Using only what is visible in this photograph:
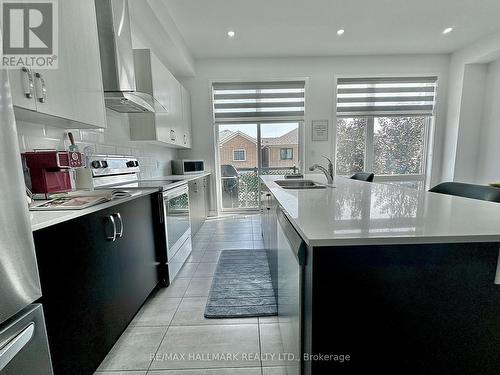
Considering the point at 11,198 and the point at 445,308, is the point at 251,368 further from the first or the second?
the point at 11,198

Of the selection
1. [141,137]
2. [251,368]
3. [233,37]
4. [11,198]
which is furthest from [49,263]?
[233,37]

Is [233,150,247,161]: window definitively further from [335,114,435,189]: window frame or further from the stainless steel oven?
the stainless steel oven

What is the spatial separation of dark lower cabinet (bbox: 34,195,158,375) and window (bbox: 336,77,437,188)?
167 inches

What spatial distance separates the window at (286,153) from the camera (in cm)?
465

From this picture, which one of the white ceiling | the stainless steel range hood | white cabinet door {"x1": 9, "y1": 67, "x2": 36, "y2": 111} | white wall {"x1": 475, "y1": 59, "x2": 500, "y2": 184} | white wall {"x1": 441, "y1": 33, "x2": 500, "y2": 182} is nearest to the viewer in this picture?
white cabinet door {"x1": 9, "y1": 67, "x2": 36, "y2": 111}

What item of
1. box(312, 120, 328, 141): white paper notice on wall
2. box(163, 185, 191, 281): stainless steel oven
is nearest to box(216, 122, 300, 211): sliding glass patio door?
box(312, 120, 328, 141): white paper notice on wall

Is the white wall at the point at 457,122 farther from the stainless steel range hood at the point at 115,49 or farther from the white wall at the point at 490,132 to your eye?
the stainless steel range hood at the point at 115,49

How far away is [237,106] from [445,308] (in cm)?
433

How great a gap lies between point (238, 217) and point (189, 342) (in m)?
3.10

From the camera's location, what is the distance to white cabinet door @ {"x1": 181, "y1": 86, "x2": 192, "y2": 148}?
3.82 metres

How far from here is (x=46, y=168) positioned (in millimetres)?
1260

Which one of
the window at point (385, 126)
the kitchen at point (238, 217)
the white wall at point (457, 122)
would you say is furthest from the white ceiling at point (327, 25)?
the window at point (385, 126)

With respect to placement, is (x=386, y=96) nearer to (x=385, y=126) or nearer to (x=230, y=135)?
(x=385, y=126)

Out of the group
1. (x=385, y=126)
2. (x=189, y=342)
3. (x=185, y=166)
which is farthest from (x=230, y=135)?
(x=189, y=342)
